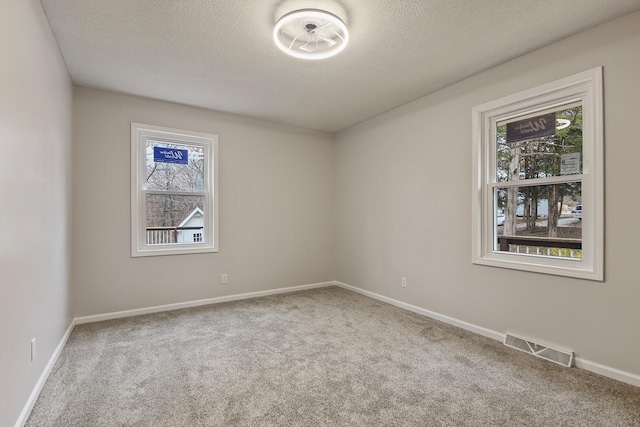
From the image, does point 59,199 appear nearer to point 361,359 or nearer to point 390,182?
point 361,359

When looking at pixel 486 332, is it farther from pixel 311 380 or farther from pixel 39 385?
pixel 39 385

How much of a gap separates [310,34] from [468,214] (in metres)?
2.28

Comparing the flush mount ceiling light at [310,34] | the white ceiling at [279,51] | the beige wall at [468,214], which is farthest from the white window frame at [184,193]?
the flush mount ceiling light at [310,34]

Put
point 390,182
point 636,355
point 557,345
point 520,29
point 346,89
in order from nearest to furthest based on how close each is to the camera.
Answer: point 636,355, point 520,29, point 557,345, point 346,89, point 390,182

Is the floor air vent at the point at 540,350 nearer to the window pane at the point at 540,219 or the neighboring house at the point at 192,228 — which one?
the window pane at the point at 540,219

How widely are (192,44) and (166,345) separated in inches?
104

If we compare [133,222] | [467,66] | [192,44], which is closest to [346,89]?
[467,66]

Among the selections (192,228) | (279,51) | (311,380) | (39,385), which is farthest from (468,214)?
(39,385)

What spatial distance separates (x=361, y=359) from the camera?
255cm

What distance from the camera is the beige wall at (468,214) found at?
221 cm

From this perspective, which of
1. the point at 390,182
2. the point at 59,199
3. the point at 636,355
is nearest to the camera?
the point at 636,355

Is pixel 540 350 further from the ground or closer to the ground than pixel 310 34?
closer to the ground

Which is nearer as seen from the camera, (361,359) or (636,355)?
(636,355)

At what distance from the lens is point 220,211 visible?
4.25 m
